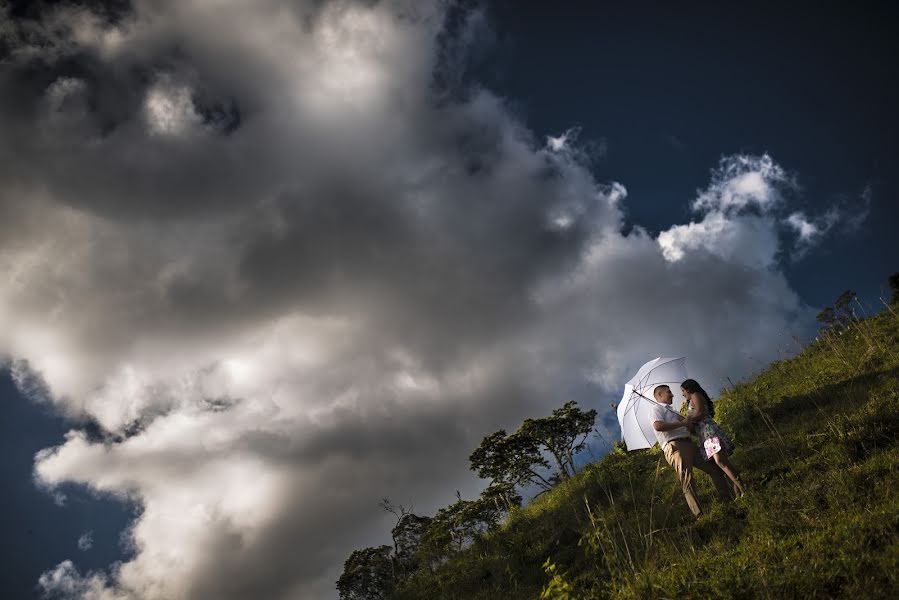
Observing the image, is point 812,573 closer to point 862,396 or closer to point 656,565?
point 656,565

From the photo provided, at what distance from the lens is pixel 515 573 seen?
930 centimetres

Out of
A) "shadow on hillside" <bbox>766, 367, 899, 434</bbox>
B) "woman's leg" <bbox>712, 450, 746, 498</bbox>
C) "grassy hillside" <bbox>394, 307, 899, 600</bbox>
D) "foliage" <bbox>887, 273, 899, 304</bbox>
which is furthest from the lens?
"foliage" <bbox>887, 273, 899, 304</bbox>

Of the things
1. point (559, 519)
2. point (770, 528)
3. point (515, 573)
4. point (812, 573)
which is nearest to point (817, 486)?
point (770, 528)

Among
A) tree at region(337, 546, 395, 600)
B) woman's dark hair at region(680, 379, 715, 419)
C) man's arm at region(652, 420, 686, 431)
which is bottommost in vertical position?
tree at region(337, 546, 395, 600)

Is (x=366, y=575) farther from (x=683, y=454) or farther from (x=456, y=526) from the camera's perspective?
(x=683, y=454)

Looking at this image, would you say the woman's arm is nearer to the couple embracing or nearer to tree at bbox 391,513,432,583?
the couple embracing

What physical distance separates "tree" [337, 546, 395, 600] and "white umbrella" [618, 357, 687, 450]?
64.0ft

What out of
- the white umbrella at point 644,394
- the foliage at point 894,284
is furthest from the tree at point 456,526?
the foliage at point 894,284

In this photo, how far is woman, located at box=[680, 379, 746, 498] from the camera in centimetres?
681

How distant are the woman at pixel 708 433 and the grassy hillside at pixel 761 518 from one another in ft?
1.25

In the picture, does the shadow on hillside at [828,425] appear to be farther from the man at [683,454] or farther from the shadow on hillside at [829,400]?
the man at [683,454]

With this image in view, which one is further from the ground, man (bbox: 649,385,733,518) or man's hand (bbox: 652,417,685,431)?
man's hand (bbox: 652,417,685,431)

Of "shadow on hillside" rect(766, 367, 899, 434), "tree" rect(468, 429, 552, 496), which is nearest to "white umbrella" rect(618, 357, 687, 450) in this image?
"shadow on hillside" rect(766, 367, 899, 434)

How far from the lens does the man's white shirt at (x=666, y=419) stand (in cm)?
709
